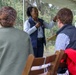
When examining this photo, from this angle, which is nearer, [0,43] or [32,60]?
[32,60]

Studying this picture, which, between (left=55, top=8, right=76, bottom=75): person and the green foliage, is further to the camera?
the green foliage

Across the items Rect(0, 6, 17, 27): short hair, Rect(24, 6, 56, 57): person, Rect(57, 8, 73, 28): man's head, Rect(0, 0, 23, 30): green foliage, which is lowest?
Rect(0, 0, 23, 30): green foliage

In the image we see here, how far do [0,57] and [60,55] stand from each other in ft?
1.69

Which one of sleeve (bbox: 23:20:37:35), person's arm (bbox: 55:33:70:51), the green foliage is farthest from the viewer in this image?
the green foliage

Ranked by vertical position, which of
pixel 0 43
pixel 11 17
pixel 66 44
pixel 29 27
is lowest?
pixel 29 27

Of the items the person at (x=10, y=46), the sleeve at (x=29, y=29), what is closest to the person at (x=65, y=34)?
the person at (x=10, y=46)

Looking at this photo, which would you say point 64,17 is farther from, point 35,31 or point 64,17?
point 35,31

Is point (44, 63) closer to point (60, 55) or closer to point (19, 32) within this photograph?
point (60, 55)

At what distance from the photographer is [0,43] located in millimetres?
2178

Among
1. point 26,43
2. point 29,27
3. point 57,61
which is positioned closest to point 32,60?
point 57,61

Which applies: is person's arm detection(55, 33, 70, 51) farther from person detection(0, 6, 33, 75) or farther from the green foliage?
the green foliage

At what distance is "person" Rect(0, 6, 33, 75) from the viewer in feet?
7.21

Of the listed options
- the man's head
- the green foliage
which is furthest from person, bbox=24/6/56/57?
the green foliage

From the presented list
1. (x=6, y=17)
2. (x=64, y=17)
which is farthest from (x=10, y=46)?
(x=64, y=17)
